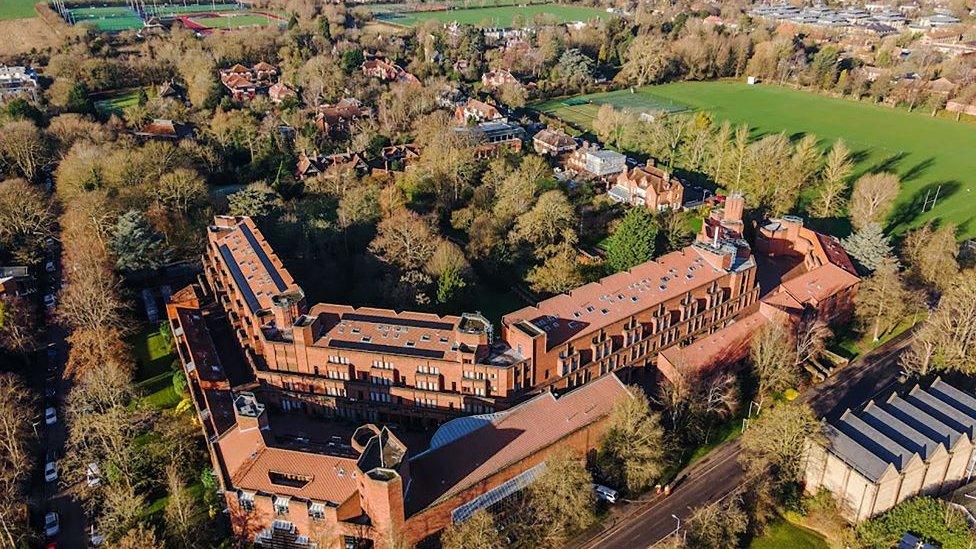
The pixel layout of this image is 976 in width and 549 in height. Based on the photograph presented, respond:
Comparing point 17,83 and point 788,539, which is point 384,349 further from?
point 17,83

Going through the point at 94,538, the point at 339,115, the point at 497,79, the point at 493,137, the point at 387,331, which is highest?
the point at 497,79

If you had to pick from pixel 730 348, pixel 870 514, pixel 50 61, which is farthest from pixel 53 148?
pixel 870 514

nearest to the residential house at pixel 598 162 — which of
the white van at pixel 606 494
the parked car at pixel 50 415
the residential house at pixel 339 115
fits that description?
the residential house at pixel 339 115

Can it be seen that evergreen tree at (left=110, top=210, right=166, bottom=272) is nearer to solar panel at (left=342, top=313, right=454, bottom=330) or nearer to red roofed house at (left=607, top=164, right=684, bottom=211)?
solar panel at (left=342, top=313, right=454, bottom=330)

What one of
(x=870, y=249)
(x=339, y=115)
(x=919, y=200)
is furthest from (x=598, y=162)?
(x=339, y=115)

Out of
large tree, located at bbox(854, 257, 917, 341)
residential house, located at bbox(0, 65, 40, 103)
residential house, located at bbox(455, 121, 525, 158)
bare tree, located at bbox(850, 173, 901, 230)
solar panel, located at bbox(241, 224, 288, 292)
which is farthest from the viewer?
residential house, located at bbox(0, 65, 40, 103)

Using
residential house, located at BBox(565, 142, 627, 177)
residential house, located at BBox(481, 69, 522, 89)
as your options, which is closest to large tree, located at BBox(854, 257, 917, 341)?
residential house, located at BBox(565, 142, 627, 177)
